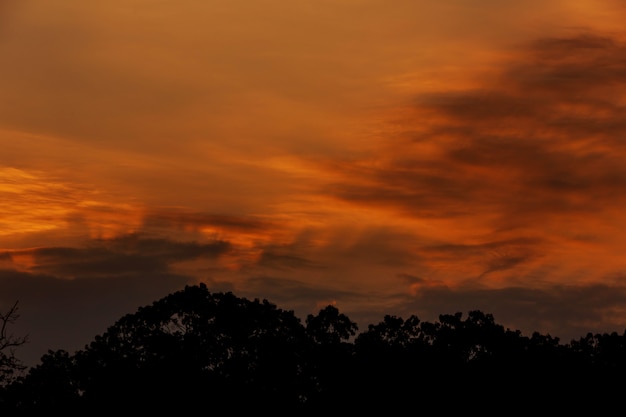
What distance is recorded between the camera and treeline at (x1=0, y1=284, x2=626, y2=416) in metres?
70.8

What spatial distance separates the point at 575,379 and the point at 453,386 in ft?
28.6

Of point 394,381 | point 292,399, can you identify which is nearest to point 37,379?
point 292,399

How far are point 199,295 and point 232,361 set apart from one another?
205 inches

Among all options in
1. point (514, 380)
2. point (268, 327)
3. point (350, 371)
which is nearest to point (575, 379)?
point (514, 380)

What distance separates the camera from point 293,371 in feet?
238

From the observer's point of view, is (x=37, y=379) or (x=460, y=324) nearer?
(x=37, y=379)

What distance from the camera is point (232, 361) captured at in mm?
71750

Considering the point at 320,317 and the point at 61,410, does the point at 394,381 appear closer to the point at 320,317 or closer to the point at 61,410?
the point at 320,317

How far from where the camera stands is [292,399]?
72.9m

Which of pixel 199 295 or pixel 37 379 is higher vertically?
pixel 199 295

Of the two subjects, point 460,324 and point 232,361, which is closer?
point 232,361

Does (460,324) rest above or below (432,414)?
above

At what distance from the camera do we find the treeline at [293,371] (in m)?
70.8

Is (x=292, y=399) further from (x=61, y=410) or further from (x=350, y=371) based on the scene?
(x=61, y=410)
